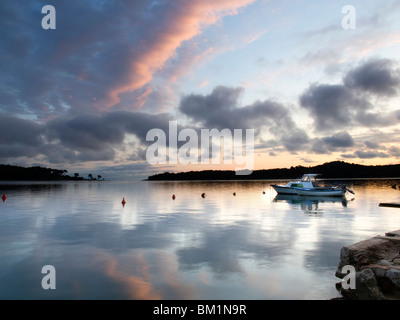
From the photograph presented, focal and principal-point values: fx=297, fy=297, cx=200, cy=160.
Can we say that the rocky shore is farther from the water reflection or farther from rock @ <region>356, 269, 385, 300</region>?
the water reflection

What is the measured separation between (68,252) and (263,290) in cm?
1328

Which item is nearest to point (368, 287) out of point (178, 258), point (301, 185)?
point (178, 258)

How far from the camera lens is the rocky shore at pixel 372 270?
32.1 ft

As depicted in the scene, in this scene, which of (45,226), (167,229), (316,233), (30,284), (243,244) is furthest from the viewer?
(45,226)

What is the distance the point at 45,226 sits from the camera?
30.6 m

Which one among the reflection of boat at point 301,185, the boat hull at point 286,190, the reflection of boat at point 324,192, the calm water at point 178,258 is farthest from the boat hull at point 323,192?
the calm water at point 178,258

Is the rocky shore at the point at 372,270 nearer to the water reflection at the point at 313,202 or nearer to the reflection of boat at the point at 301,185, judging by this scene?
the water reflection at the point at 313,202

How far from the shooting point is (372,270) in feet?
33.4

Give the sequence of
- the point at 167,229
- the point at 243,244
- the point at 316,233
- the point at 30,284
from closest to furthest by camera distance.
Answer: the point at 30,284
the point at 243,244
the point at 316,233
the point at 167,229

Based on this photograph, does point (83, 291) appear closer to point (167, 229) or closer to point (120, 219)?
point (167, 229)

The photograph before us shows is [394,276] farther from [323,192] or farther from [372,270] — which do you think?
[323,192]
